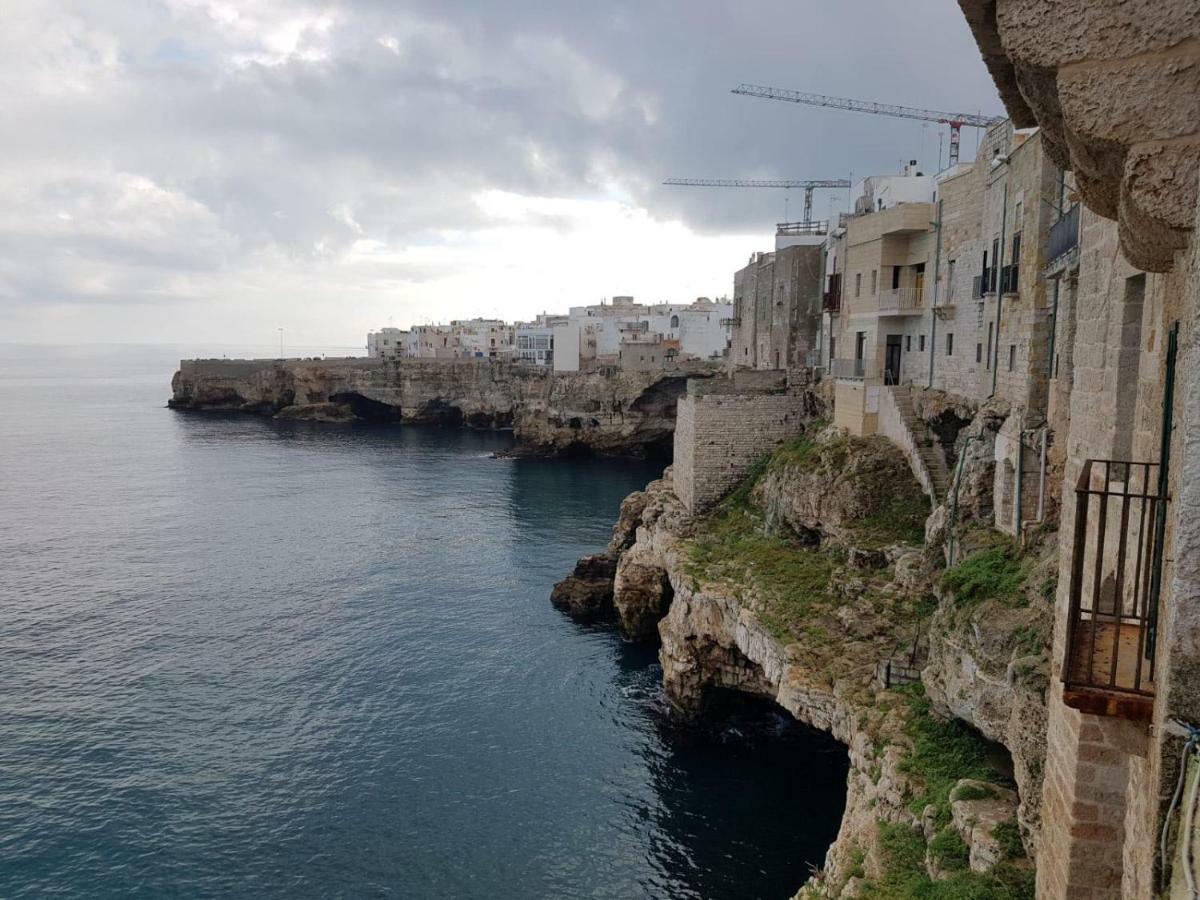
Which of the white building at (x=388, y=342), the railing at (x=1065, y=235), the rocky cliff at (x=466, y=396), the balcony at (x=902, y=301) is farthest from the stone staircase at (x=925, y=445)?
the white building at (x=388, y=342)

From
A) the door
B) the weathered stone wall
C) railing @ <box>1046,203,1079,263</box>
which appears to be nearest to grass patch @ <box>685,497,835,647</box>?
the weathered stone wall

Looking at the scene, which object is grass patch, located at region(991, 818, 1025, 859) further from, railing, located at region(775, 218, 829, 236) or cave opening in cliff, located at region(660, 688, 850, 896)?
railing, located at region(775, 218, 829, 236)

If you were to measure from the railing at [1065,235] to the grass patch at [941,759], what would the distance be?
9028 mm

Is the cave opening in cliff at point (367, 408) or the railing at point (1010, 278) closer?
the railing at point (1010, 278)

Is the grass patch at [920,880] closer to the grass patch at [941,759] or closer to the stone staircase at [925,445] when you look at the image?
the grass patch at [941,759]

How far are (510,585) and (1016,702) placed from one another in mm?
30961

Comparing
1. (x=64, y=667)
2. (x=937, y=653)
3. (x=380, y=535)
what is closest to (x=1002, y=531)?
(x=937, y=653)

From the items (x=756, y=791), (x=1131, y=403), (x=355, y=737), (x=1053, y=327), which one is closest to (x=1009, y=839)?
(x=1131, y=403)

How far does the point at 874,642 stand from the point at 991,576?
5.19m

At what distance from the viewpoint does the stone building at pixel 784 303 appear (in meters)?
44.0

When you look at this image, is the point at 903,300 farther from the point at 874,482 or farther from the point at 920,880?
the point at 920,880

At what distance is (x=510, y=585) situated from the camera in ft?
137

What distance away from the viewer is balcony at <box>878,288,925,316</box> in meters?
30.9

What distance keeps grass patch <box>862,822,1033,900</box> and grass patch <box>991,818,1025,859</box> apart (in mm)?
231
